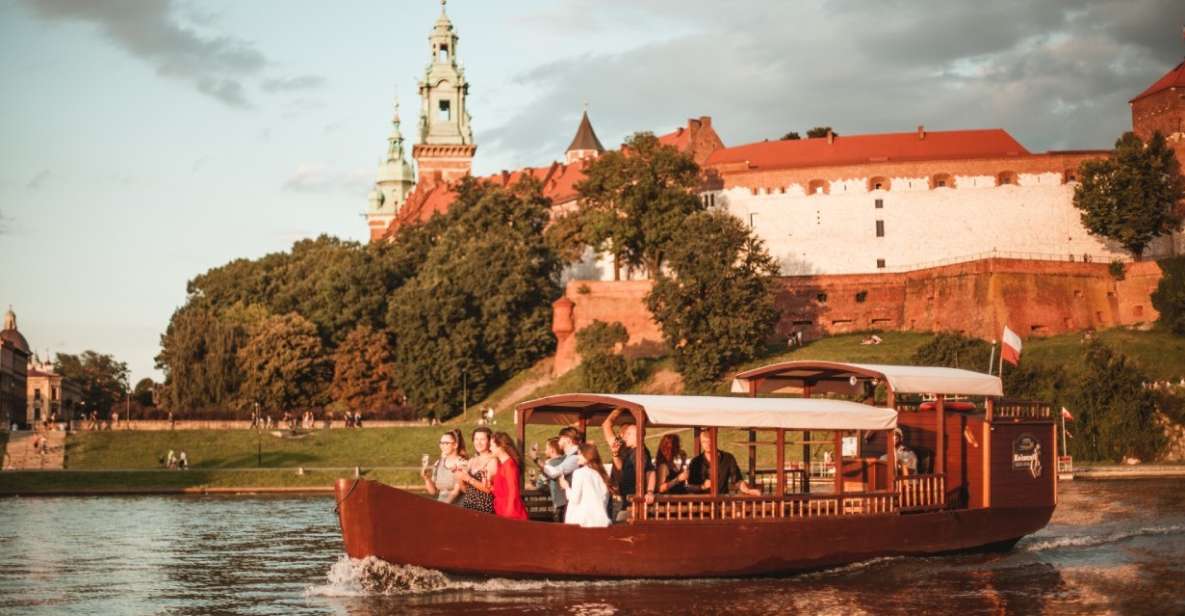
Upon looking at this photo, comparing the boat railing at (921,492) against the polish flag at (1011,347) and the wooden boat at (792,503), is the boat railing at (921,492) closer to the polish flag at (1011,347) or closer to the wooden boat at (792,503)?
the wooden boat at (792,503)

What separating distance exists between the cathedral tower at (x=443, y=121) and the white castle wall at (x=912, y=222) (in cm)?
4642

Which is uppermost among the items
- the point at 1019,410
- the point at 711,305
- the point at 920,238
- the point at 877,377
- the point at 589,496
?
the point at 920,238

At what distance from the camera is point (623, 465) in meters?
22.7

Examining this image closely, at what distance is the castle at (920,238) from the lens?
74.8 metres

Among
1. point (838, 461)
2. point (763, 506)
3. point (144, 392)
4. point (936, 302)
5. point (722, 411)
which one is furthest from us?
point (144, 392)

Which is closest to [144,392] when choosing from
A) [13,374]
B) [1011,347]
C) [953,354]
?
[13,374]

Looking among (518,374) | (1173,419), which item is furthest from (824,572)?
(518,374)

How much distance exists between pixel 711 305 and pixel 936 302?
45.2ft

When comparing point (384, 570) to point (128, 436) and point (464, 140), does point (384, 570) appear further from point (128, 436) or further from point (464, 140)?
point (464, 140)

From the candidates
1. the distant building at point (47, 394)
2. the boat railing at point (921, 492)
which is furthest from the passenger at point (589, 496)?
the distant building at point (47, 394)

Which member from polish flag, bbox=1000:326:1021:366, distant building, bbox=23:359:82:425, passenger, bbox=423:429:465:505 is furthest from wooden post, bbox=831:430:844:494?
distant building, bbox=23:359:82:425

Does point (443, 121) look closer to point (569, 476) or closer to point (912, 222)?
point (912, 222)

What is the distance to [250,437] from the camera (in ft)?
214

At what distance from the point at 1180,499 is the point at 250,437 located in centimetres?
4119
